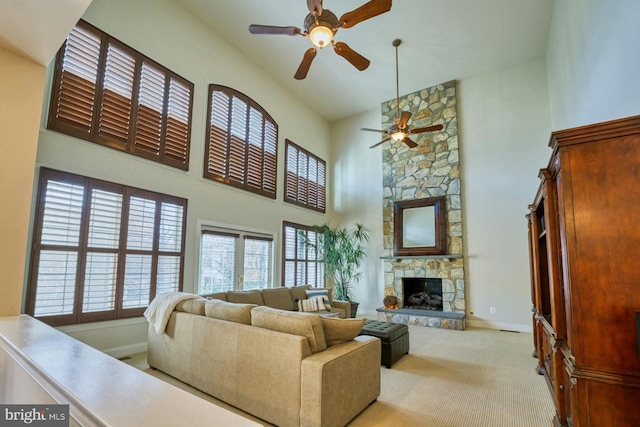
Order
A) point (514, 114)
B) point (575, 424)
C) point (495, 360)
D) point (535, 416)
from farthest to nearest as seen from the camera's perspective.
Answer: point (514, 114) → point (495, 360) → point (535, 416) → point (575, 424)

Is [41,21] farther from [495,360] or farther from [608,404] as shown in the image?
[495,360]

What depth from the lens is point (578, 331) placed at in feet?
6.14

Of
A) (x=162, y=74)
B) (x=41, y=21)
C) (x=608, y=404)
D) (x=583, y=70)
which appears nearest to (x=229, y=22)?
(x=162, y=74)

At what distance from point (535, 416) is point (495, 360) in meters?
1.66

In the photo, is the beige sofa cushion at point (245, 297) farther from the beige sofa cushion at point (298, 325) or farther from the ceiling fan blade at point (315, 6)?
the ceiling fan blade at point (315, 6)

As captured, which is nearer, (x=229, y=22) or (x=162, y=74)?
(x=162, y=74)

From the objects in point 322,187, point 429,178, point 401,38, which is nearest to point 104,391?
point 401,38

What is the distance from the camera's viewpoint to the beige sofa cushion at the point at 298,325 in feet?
8.07

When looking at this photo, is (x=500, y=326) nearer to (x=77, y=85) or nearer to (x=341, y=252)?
(x=341, y=252)

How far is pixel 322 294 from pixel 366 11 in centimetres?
457

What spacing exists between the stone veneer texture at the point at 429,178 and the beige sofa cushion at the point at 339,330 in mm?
4829

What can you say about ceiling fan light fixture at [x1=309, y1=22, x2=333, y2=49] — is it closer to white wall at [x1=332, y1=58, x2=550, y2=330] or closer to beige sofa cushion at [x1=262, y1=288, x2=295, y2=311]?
beige sofa cushion at [x1=262, y1=288, x2=295, y2=311]

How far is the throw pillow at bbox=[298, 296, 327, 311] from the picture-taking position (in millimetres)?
5613

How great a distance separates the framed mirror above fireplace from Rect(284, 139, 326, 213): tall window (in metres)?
2.09
